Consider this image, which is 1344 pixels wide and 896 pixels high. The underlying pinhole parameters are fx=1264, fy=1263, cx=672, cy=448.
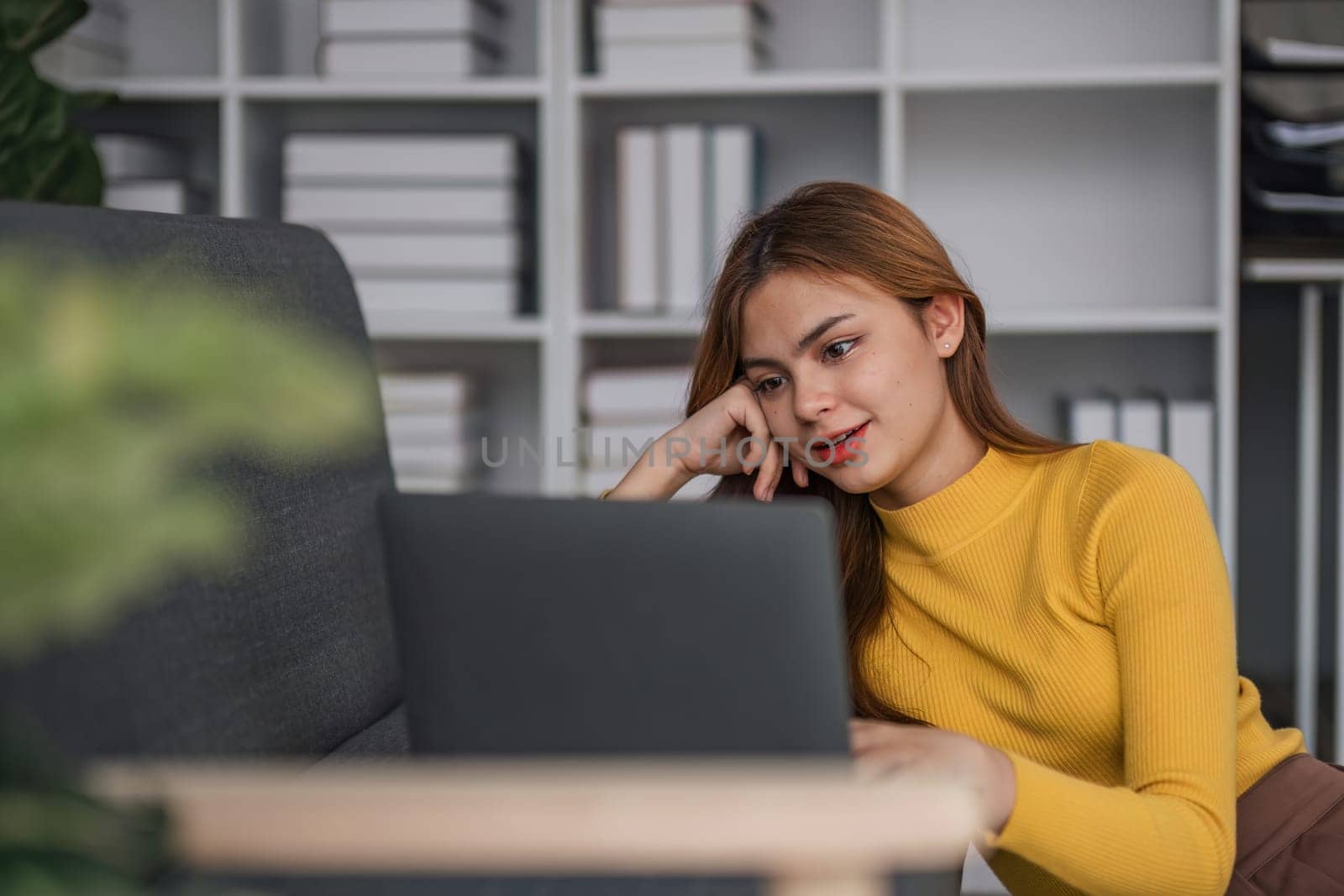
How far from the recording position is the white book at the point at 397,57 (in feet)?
7.23

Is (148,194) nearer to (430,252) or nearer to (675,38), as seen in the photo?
(430,252)

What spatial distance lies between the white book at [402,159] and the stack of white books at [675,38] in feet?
0.81

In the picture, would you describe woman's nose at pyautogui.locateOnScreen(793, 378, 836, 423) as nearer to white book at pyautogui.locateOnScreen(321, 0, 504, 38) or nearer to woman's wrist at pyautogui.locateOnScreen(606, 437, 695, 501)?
woman's wrist at pyautogui.locateOnScreen(606, 437, 695, 501)

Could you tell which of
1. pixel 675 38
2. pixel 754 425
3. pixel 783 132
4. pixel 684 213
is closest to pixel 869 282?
pixel 754 425

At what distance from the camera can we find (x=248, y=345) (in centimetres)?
33

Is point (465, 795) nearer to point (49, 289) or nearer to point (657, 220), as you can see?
point (49, 289)

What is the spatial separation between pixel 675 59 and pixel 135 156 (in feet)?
3.24

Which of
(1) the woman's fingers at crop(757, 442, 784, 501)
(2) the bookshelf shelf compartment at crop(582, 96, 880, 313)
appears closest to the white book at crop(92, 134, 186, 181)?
(2) the bookshelf shelf compartment at crop(582, 96, 880, 313)

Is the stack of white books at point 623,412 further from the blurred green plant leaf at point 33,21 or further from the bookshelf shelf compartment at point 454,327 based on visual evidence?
the blurred green plant leaf at point 33,21

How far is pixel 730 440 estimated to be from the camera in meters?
1.42

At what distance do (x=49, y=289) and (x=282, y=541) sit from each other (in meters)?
0.78

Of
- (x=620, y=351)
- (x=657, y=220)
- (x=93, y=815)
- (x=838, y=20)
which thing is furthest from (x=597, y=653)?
(x=838, y=20)

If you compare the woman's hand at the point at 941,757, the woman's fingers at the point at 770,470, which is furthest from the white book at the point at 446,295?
the woman's hand at the point at 941,757

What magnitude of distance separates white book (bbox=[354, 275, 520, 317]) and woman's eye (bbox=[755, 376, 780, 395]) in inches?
38.0
